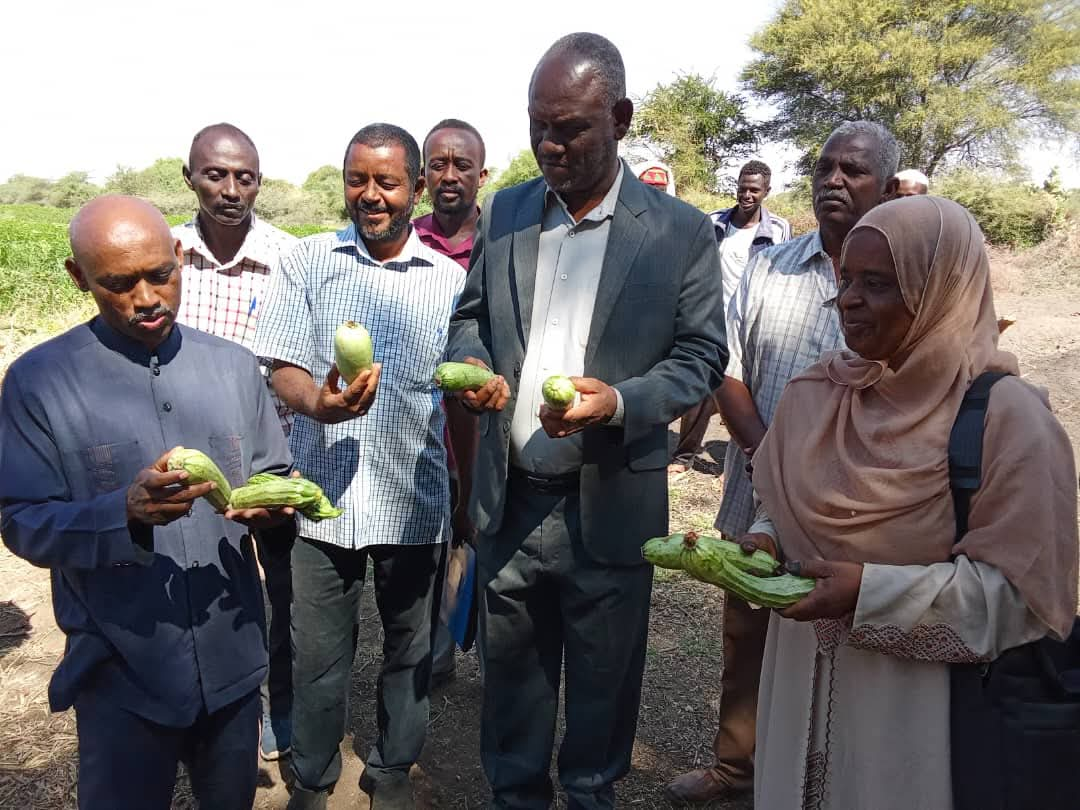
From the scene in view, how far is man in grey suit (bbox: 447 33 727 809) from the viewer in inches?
110

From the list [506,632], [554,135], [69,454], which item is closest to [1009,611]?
[506,632]

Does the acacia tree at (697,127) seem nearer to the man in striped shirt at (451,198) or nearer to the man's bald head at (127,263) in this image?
the man in striped shirt at (451,198)

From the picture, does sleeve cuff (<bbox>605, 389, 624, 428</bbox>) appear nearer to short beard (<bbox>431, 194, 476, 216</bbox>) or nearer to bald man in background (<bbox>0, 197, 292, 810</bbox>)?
bald man in background (<bbox>0, 197, 292, 810</bbox>)

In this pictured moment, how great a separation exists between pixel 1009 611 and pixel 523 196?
221 centimetres

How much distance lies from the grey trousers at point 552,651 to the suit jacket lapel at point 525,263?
661 mm

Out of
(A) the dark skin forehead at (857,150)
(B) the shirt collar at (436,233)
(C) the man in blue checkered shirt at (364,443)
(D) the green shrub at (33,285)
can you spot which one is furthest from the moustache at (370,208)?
(D) the green shrub at (33,285)

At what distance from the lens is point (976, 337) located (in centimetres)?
208

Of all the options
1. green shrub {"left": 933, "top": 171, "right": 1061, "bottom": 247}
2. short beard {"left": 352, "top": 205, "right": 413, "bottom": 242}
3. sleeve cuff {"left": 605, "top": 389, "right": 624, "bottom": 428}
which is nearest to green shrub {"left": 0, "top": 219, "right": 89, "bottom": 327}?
short beard {"left": 352, "top": 205, "right": 413, "bottom": 242}

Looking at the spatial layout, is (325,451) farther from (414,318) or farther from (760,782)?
(760,782)

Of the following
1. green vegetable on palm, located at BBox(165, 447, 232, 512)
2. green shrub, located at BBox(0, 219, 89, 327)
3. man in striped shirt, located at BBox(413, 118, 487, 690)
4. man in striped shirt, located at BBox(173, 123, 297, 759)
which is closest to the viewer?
green vegetable on palm, located at BBox(165, 447, 232, 512)

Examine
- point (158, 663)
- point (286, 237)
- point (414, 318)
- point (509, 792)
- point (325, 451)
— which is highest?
point (286, 237)

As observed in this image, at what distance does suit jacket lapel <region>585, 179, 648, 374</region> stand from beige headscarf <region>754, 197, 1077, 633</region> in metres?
0.84

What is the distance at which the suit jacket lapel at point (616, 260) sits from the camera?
2.84 metres

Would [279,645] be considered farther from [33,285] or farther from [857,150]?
[33,285]
